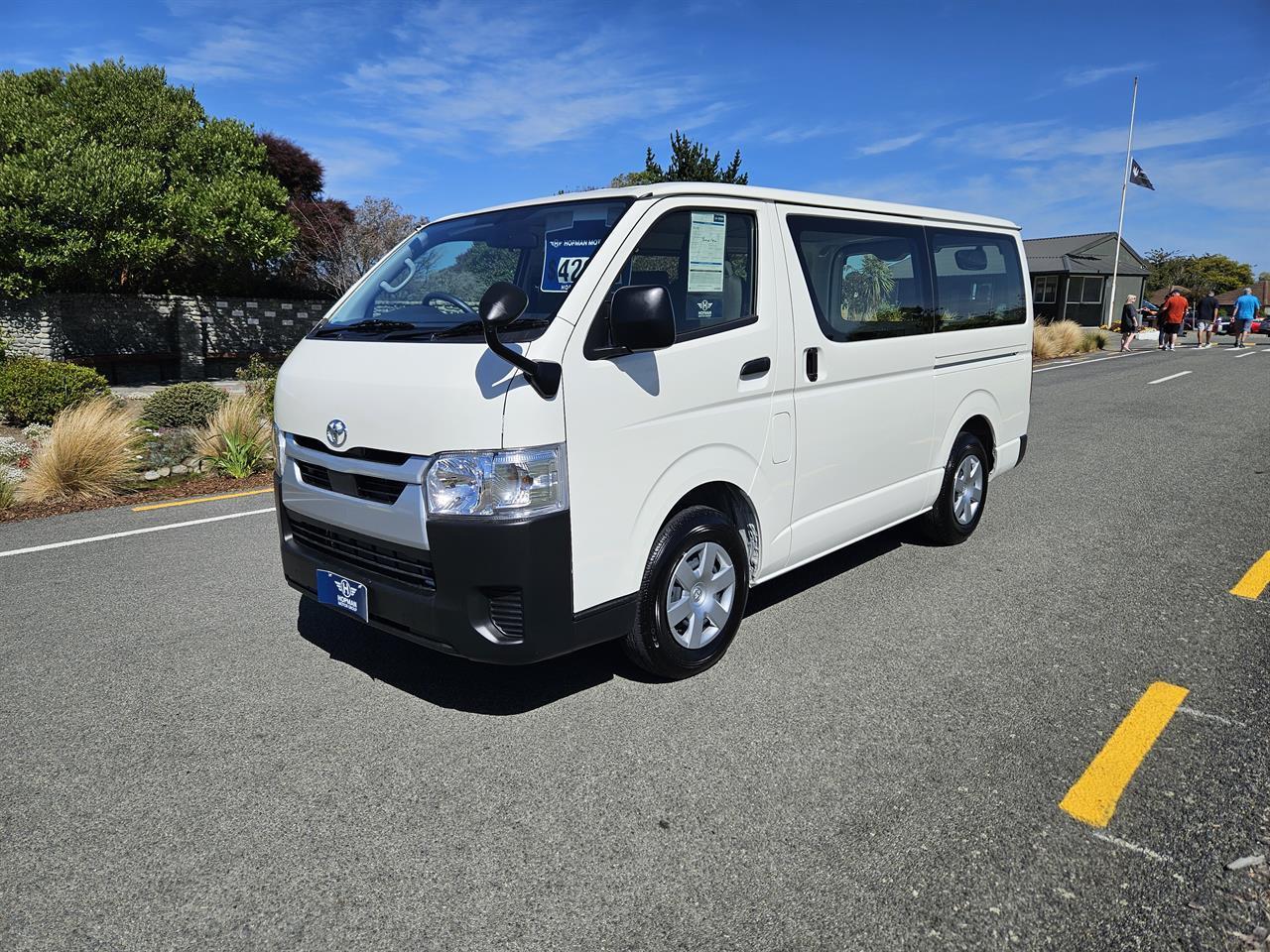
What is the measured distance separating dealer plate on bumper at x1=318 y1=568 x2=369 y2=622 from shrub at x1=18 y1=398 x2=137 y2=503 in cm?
517

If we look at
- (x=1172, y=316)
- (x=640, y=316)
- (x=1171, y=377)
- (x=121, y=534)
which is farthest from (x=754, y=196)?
(x=1172, y=316)

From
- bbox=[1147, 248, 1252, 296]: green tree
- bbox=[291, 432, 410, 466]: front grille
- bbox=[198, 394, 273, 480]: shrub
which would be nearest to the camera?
bbox=[291, 432, 410, 466]: front grille

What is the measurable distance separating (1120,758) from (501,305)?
2.79 metres

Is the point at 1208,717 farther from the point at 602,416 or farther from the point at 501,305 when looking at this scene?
the point at 501,305

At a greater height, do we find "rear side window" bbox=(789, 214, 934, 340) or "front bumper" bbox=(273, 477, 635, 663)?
"rear side window" bbox=(789, 214, 934, 340)

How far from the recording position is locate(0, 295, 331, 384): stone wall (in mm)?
22125

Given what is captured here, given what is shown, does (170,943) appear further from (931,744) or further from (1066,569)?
(1066,569)

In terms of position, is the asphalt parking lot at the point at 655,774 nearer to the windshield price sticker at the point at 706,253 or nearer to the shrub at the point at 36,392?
the windshield price sticker at the point at 706,253

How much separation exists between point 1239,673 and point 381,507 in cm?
377

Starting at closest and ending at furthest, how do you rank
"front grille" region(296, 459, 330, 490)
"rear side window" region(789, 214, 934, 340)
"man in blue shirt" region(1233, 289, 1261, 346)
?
"front grille" region(296, 459, 330, 490) < "rear side window" region(789, 214, 934, 340) < "man in blue shirt" region(1233, 289, 1261, 346)

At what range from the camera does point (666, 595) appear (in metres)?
3.69

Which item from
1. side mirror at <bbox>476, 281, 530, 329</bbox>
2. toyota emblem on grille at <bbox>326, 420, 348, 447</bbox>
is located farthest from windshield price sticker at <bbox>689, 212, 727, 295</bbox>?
toyota emblem on grille at <bbox>326, 420, 348, 447</bbox>

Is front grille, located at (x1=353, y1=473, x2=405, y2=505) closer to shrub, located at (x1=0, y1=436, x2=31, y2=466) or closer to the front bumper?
the front bumper

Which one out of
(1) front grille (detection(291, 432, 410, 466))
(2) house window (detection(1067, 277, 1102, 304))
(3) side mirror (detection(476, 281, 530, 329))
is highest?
(2) house window (detection(1067, 277, 1102, 304))
